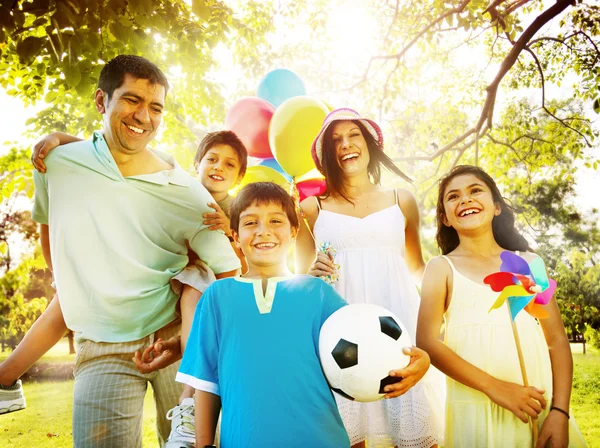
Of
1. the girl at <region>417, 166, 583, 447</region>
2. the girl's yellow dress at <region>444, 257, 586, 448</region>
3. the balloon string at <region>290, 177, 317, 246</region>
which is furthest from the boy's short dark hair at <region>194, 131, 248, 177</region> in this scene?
the girl's yellow dress at <region>444, 257, 586, 448</region>

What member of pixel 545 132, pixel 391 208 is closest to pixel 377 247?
pixel 391 208

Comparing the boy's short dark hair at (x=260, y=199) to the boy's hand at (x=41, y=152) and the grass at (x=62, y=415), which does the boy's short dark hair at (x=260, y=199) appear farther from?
the grass at (x=62, y=415)

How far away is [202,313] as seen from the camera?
1850 millimetres

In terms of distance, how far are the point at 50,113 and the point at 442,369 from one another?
4.43 metres

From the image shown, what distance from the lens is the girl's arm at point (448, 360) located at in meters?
2.02

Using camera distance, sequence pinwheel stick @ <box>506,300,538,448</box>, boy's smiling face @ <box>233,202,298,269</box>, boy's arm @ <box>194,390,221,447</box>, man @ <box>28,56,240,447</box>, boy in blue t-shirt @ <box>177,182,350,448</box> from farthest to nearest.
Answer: man @ <box>28,56,240,447</box>
pinwheel stick @ <box>506,300,538,448</box>
boy's smiling face @ <box>233,202,298,269</box>
boy's arm @ <box>194,390,221,447</box>
boy in blue t-shirt @ <box>177,182,350,448</box>

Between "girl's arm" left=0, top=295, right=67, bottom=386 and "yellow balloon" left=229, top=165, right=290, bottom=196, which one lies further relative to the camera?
"yellow balloon" left=229, top=165, right=290, bottom=196

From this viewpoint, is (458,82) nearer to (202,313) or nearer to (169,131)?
(169,131)

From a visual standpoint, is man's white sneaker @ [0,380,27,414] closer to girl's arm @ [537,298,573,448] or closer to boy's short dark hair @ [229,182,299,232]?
boy's short dark hair @ [229,182,299,232]

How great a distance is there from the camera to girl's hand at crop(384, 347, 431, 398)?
1.53 m

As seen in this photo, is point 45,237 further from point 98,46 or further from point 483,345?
point 483,345

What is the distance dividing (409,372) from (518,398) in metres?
0.77

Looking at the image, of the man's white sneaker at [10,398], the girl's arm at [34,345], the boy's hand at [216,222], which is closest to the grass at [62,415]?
the man's white sneaker at [10,398]

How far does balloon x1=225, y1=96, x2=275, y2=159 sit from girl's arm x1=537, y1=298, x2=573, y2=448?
2029 millimetres
